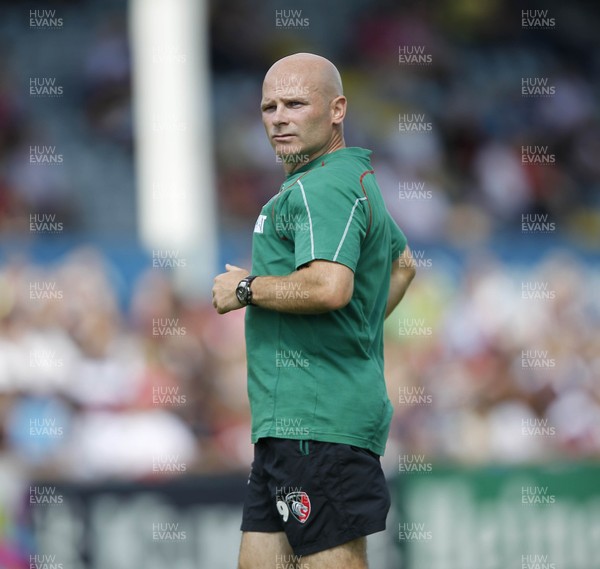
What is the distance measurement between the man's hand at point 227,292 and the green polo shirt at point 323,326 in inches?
3.7

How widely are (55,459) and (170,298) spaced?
5.89 ft

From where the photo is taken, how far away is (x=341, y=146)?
13.8 ft

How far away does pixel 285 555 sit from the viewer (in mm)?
4020

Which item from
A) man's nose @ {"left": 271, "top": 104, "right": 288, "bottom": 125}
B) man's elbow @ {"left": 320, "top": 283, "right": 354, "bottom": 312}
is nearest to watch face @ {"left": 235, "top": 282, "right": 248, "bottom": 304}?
man's elbow @ {"left": 320, "top": 283, "right": 354, "bottom": 312}

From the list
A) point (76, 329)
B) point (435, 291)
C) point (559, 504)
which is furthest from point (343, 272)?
point (435, 291)

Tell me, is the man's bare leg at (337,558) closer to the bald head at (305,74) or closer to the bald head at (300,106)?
the bald head at (300,106)

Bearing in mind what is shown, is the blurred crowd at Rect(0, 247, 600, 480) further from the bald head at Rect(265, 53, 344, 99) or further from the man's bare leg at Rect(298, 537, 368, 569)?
the bald head at Rect(265, 53, 344, 99)

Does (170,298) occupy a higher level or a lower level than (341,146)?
lower

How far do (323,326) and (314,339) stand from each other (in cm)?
5

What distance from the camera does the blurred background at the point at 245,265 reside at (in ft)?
23.1

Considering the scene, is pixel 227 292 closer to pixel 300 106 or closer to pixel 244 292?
pixel 244 292

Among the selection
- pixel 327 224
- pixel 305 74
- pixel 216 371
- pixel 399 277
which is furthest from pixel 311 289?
pixel 216 371

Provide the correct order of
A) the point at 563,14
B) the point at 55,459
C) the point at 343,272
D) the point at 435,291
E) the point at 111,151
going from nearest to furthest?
the point at 343,272, the point at 55,459, the point at 435,291, the point at 111,151, the point at 563,14

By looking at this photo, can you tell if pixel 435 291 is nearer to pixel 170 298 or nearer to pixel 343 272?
pixel 170 298
